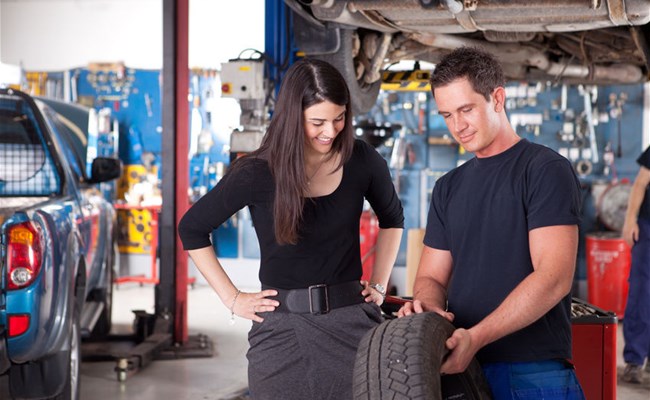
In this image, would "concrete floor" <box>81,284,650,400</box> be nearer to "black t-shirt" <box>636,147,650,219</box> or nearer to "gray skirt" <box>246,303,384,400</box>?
"black t-shirt" <box>636,147,650,219</box>

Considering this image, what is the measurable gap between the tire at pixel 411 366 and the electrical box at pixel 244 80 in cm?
351

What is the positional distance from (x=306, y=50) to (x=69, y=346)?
2.04 metres

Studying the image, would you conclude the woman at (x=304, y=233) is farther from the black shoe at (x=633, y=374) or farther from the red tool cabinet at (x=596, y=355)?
the black shoe at (x=633, y=374)

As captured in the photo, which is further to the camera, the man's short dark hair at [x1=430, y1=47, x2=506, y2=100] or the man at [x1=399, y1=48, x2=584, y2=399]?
the man's short dark hair at [x1=430, y1=47, x2=506, y2=100]

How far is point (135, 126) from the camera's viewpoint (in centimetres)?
1073

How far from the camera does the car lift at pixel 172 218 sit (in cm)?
638

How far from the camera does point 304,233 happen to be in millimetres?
2596

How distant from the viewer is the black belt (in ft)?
8.48

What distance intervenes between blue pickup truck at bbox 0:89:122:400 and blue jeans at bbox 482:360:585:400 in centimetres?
243

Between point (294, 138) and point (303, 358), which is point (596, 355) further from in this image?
point (294, 138)

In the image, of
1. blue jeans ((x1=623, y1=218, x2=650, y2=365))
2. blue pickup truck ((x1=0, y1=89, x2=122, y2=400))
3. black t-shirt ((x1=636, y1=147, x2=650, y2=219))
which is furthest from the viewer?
blue jeans ((x1=623, y1=218, x2=650, y2=365))

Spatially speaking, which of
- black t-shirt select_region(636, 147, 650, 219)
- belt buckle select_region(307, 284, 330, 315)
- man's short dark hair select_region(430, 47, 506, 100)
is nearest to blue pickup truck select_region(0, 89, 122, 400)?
belt buckle select_region(307, 284, 330, 315)

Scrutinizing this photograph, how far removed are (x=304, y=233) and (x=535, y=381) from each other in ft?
2.77

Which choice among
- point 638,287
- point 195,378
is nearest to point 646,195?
point 638,287
